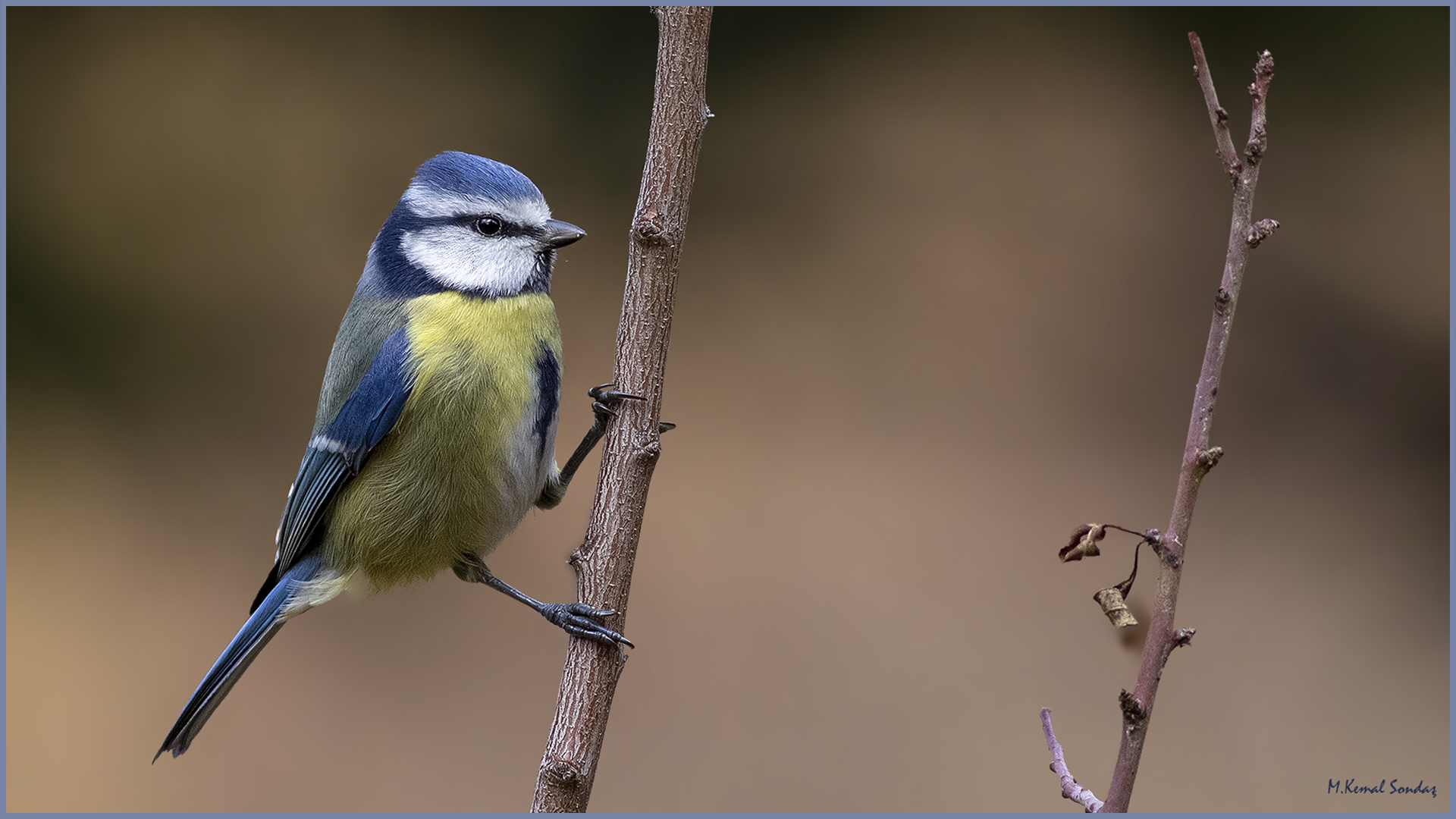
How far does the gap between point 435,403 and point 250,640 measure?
53 centimetres

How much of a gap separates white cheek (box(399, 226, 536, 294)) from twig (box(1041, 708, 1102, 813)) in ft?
3.37

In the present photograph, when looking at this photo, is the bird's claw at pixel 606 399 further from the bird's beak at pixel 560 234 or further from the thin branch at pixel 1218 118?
the thin branch at pixel 1218 118

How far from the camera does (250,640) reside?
5.11 ft

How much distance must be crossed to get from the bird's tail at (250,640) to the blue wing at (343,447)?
4cm

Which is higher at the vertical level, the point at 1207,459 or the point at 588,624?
the point at 1207,459

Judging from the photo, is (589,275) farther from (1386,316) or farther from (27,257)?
(1386,316)

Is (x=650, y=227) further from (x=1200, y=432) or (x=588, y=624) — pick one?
(x=1200, y=432)

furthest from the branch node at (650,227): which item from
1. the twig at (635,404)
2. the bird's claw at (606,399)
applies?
the bird's claw at (606,399)

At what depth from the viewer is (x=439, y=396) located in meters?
1.46

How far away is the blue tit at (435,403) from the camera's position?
146 centimetres

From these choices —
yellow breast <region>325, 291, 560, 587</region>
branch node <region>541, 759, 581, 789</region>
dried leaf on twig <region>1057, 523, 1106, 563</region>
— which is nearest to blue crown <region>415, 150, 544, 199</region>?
yellow breast <region>325, 291, 560, 587</region>

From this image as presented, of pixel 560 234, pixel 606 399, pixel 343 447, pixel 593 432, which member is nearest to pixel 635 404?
pixel 606 399

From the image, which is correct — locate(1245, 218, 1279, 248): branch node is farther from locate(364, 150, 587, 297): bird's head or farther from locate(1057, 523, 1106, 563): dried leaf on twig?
locate(364, 150, 587, 297): bird's head

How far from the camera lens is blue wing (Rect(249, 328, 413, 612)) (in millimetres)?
1480
